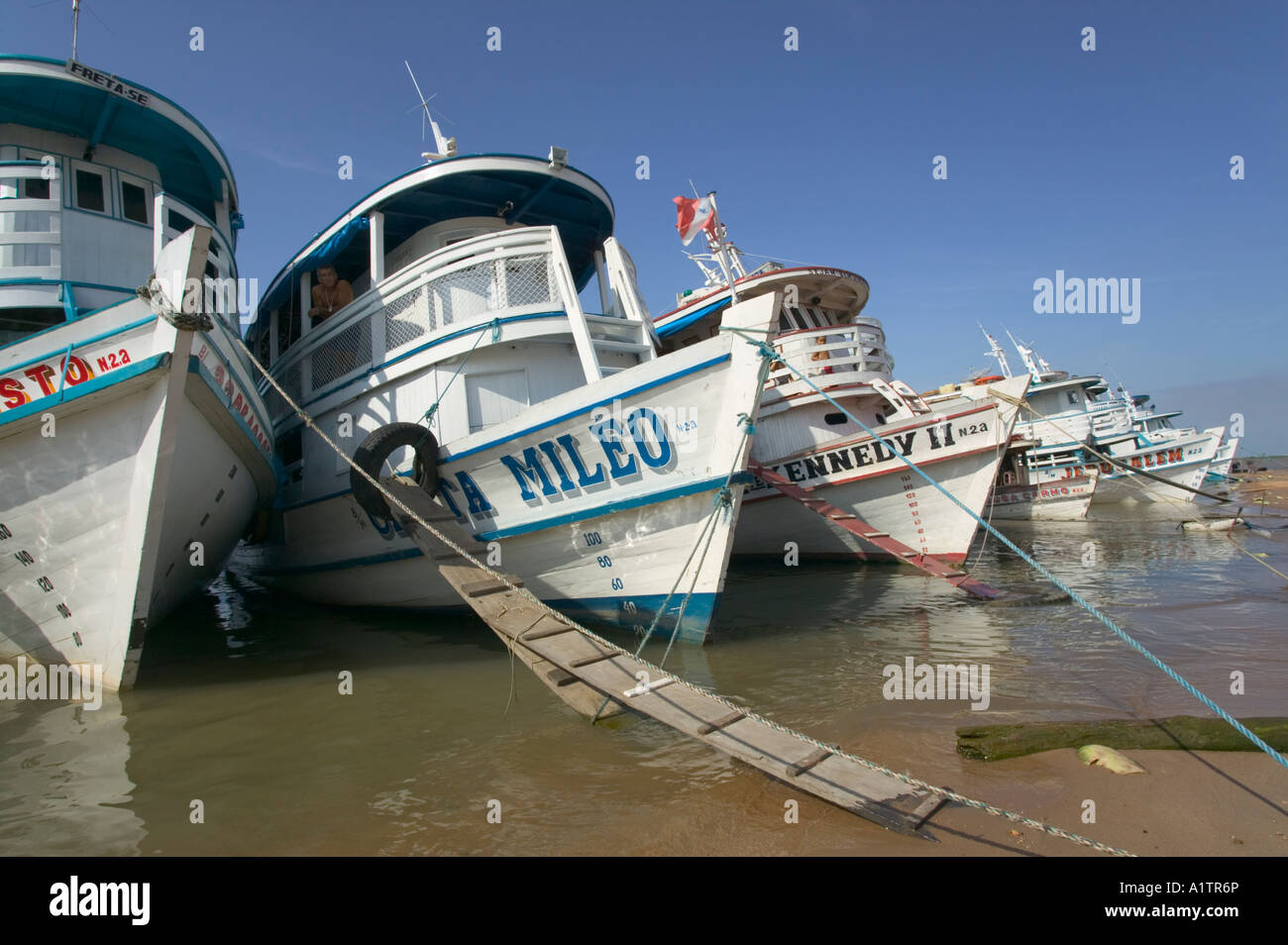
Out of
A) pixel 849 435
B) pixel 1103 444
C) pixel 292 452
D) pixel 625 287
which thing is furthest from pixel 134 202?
pixel 1103 444

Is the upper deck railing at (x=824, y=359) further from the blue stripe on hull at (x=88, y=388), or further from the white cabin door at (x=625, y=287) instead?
the blue stripe on hull at (x=88, y=388)

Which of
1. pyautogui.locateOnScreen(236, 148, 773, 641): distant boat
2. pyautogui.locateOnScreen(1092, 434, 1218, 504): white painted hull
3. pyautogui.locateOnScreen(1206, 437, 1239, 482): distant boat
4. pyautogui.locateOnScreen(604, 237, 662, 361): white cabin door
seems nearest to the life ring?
pyautogui.locateOnScreen(236, 148, 773, 641): distant boat

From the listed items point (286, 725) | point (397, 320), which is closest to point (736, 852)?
point (286, 725)

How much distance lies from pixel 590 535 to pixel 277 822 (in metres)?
3.80

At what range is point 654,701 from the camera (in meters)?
4.03

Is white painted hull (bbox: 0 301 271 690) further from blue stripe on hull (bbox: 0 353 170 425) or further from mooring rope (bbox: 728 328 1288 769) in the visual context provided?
mooring rope (bbox: 728 328 1288 769)

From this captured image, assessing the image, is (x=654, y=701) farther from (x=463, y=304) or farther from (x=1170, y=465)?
(x=1170, y=465)

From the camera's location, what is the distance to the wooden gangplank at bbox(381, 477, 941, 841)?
10.1ft

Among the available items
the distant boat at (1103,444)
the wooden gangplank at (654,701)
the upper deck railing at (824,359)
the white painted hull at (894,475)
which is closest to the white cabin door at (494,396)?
the wooden gangplank at (654,701)

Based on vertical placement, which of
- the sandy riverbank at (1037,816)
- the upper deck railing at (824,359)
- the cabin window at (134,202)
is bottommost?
the sandy riverbank at (1037,816)

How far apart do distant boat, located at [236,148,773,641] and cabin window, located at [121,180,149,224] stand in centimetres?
224

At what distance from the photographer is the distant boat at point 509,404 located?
20.3ft

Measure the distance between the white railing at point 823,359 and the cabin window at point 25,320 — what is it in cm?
1005

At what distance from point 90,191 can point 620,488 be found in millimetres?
6874
